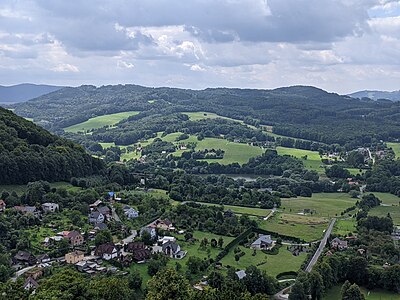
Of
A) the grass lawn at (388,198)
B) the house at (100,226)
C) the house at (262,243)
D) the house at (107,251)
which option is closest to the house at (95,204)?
the house at (100,226)

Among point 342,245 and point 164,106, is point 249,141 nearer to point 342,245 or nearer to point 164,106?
point 164,106

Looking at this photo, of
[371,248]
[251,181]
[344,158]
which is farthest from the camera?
[344,158]

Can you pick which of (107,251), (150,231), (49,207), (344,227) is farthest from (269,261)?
(49,207)

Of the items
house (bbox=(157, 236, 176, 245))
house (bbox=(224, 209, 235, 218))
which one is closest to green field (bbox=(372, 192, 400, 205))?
house (bbox=(224, 209, 235, 218))

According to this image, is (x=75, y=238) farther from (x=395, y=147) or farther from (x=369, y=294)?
(x=395, y=147)

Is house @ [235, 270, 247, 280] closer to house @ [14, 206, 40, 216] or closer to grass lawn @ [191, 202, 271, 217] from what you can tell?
grass lawn @ [191, 202, 271, 217]

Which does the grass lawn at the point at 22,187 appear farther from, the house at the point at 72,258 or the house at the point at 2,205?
the house at the point at 72,258

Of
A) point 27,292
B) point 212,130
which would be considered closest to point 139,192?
point 27,292
